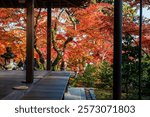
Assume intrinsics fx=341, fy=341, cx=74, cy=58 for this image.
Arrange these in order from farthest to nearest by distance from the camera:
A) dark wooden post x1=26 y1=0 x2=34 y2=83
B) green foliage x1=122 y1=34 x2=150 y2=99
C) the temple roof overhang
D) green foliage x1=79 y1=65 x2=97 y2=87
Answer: green foliage x1=79 y1=65 x2=97 y2=87 < green foliage x1=122 y1=34 x2=150 y2=99 < the temple roof overhang < dark wooden post x1=26 y1=0 x2=34 y2=83

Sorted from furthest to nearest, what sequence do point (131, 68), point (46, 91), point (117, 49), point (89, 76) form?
point (89, 76)
point (131, 68)
point (46, 91)
point (117, 49)

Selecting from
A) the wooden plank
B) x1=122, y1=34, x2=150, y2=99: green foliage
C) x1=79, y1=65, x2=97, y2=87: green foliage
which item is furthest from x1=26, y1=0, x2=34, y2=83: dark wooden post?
x1=79, y1=65, x2=97, y2=87: green foliage

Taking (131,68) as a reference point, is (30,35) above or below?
above

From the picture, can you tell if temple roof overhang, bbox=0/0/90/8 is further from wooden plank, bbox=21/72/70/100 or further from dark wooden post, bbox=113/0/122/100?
dark wooden post, bbox=113/0/122/100

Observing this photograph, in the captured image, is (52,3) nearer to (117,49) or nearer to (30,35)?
(30,35)

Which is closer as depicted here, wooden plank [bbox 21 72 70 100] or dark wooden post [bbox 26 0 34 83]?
wooden plank [bbox 21 72 70 100]

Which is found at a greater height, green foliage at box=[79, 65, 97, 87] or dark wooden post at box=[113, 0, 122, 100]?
dark wooden post at box=[113, 0, 122, 100]

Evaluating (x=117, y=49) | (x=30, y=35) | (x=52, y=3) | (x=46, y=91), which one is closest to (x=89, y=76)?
(x=52, y=3)

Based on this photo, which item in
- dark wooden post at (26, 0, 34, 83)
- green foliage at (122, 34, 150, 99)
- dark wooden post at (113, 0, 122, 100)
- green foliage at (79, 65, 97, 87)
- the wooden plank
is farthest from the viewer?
green foliage at (79, 65, 97, 87)

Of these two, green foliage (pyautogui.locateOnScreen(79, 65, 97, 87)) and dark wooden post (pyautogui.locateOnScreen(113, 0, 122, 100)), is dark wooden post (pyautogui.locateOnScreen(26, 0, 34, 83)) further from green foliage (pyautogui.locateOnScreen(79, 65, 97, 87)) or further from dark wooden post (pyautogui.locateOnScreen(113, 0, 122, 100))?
green foliage (pyautogui.locateOnScreen(79, 65, 97, 87))

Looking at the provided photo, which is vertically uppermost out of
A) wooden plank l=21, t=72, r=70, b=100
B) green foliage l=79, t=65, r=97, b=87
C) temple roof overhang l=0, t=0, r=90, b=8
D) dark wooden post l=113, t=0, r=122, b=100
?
temple roof overhang l=0, t=0, r=90, b=8

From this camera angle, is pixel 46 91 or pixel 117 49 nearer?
pixel 117 49

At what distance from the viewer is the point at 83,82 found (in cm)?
2058

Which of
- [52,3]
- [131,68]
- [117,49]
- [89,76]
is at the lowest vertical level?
[89,76]
